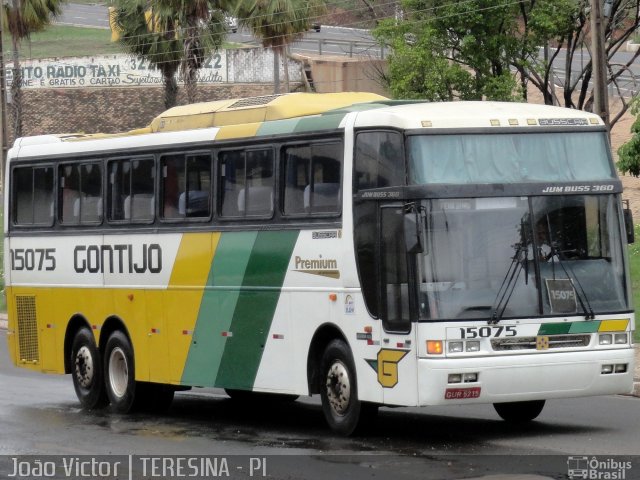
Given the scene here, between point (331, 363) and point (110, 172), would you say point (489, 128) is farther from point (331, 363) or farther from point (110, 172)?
point (110, 172)

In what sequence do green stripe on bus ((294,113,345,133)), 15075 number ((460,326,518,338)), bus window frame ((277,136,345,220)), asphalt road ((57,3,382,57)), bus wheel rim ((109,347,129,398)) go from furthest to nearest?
asphalt road ((57,3,382,57)), bus wheel rim ((109,347,129,398)), green stripe on bus ((294,113,345,133)), bus window frame ((277,136,345,220)), 15075 number ((460,326,518,338))

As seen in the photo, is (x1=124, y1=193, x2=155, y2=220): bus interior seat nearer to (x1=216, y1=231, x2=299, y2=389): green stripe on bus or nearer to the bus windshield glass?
(x1=216, y1=231, x2=299, y2=389): green stripe on bus

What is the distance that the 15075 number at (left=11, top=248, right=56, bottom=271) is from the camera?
18734 mm

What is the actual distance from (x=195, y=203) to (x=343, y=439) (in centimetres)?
371

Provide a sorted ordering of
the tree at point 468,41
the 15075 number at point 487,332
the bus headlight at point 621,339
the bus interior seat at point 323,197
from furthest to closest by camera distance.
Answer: the tree at point 468,41 < the bus interior seat at point 323,197 < the bus headlight at point 621,339 < the 15075 number at point 487,332

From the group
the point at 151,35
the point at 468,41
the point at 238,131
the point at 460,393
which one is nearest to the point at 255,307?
the point at 238,131

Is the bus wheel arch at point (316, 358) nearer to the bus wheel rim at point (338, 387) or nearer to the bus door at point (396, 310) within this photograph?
the bus wheel rim at point (338, 387)

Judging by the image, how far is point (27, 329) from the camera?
63.5ft

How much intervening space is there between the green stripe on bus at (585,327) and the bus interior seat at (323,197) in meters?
2.50

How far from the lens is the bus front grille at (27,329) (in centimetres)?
1920

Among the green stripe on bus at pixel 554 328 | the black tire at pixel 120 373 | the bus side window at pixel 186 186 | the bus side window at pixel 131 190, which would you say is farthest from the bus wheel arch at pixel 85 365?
the green stripe on bus at pixel 554 328

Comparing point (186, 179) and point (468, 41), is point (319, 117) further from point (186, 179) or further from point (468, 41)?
point (468, 41)

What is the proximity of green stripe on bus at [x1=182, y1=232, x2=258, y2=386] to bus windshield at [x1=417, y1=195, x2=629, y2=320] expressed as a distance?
278cm

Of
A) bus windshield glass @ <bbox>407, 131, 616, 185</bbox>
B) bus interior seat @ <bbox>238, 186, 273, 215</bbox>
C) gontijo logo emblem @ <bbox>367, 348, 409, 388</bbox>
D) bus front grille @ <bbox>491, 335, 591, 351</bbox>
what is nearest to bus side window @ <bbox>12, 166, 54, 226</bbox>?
bus interior seat @ <bbox>238, 186, 273, 215</bbox>
